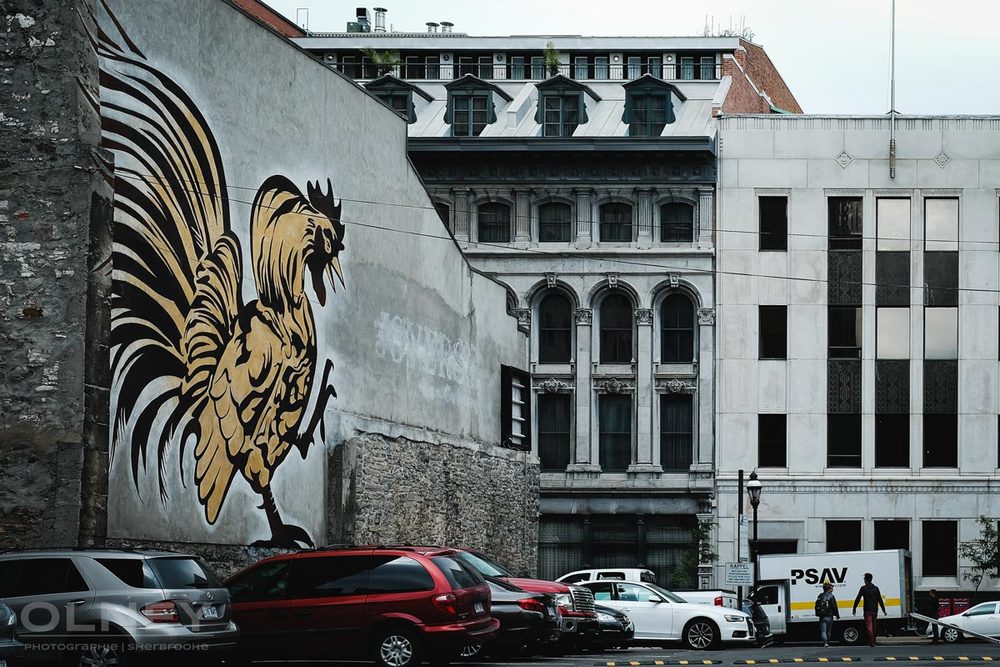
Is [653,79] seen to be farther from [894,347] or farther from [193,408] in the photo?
[193,408]

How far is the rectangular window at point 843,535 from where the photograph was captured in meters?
51.3

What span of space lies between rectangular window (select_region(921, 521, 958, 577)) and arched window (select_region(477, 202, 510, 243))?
17058mm

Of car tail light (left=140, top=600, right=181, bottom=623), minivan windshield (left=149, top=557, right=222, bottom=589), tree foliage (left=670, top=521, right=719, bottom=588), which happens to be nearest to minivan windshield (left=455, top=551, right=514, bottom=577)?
minivan windshield (left=149, top=557, right=222, bottom=589)

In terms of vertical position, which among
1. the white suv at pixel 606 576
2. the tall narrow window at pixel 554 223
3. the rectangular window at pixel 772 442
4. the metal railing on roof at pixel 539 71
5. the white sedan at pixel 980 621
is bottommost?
the white sedan at pixel 980 621

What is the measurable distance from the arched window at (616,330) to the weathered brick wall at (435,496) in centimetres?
1003

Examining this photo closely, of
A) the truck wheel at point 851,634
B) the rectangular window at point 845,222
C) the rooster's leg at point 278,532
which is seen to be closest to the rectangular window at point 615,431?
Answer: the rectangular window at point 845,222

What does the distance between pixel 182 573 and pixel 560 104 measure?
130ft

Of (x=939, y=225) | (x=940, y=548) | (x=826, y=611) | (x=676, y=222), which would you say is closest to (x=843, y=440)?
(x=940, y=548)

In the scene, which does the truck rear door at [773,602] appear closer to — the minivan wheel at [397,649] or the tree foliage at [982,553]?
the tree foliage at [982,553]

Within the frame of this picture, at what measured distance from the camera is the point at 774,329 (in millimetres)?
52500

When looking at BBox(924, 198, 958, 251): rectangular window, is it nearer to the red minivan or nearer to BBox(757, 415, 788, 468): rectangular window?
BBox(757, 415, 788, 468): rectangular window

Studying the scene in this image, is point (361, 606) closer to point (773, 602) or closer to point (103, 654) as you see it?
point (103, 654)

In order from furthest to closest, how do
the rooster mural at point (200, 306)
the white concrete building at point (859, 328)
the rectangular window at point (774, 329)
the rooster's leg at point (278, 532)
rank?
the rectangular window at point (774, 329)
the white concrete building at point (859, 328)
the rooster's leg at point (278, 532)
the rooster mural at point (200, 306)

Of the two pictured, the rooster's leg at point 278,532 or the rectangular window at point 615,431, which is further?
the rectangular window at point 615,431
